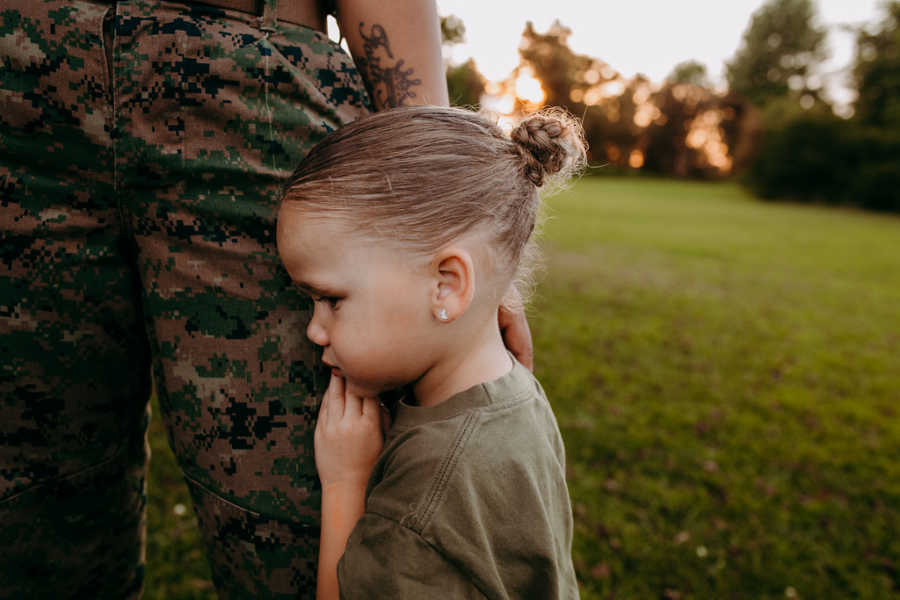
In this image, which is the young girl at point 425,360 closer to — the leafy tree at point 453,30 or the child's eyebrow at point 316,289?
the child's eyebrow at point 316,289

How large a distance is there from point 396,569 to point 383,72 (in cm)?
114

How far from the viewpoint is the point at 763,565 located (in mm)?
2941

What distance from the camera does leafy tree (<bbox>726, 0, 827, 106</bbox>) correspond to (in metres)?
47.9

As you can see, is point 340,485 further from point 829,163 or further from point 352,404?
point 829,163

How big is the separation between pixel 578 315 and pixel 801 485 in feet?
11.7

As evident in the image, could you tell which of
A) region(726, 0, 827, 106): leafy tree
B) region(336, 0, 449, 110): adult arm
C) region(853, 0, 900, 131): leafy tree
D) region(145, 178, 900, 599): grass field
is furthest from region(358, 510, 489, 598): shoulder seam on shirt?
region(726, 0, 827, 106): leafy tree

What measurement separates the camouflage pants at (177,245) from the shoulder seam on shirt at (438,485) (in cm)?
30

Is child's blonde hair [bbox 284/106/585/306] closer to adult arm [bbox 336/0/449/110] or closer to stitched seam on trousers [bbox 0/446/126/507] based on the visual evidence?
adult arm [bbox 336/0/449/110]

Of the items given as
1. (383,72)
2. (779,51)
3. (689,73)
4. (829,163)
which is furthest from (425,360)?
(689,73)

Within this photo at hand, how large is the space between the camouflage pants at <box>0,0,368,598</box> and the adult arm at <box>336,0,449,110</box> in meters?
0.11

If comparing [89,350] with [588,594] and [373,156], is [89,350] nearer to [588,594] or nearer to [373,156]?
[373,156]

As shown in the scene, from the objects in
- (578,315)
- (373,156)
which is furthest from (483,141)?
(578,315)

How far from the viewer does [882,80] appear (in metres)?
29.7

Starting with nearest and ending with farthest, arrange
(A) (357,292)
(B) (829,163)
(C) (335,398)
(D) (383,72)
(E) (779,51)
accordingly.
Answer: (A) (357,292) → (C) (335,398) → (D) (383,72) → (B) (829,163) → (E) (779,51)
